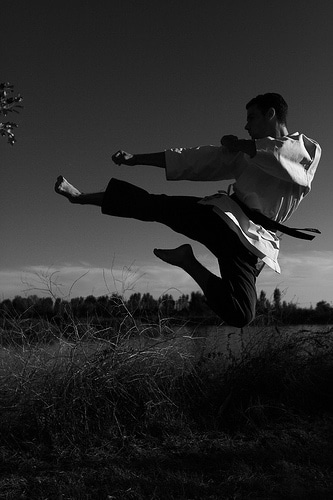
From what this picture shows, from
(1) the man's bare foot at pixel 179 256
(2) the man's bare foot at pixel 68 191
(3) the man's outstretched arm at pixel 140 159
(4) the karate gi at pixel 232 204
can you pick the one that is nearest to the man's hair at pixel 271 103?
(4) the karate gi at pixel 232 204

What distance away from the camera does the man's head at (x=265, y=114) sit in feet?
9.94

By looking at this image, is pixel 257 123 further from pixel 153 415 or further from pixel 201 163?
pixel 153 415

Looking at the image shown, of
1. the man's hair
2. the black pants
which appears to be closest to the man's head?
the man's hair

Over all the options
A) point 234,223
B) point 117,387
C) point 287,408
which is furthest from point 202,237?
point 287,408

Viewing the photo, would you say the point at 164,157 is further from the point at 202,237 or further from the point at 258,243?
the point at 258,243

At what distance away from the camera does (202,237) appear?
121 inches

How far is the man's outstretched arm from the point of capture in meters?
2.83

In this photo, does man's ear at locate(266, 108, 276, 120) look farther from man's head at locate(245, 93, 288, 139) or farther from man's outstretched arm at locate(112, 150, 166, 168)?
man's outstretched arm at locate(112, 150, 166, 168)

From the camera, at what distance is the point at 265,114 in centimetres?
304

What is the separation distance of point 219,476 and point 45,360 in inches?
83.9

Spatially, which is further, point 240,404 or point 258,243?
point 240,404

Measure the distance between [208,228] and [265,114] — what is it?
2.45 feet

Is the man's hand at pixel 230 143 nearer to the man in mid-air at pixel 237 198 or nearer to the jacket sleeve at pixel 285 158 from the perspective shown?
the man in mid-air at pixel 237 198

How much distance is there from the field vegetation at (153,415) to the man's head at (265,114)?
8.84 ft
